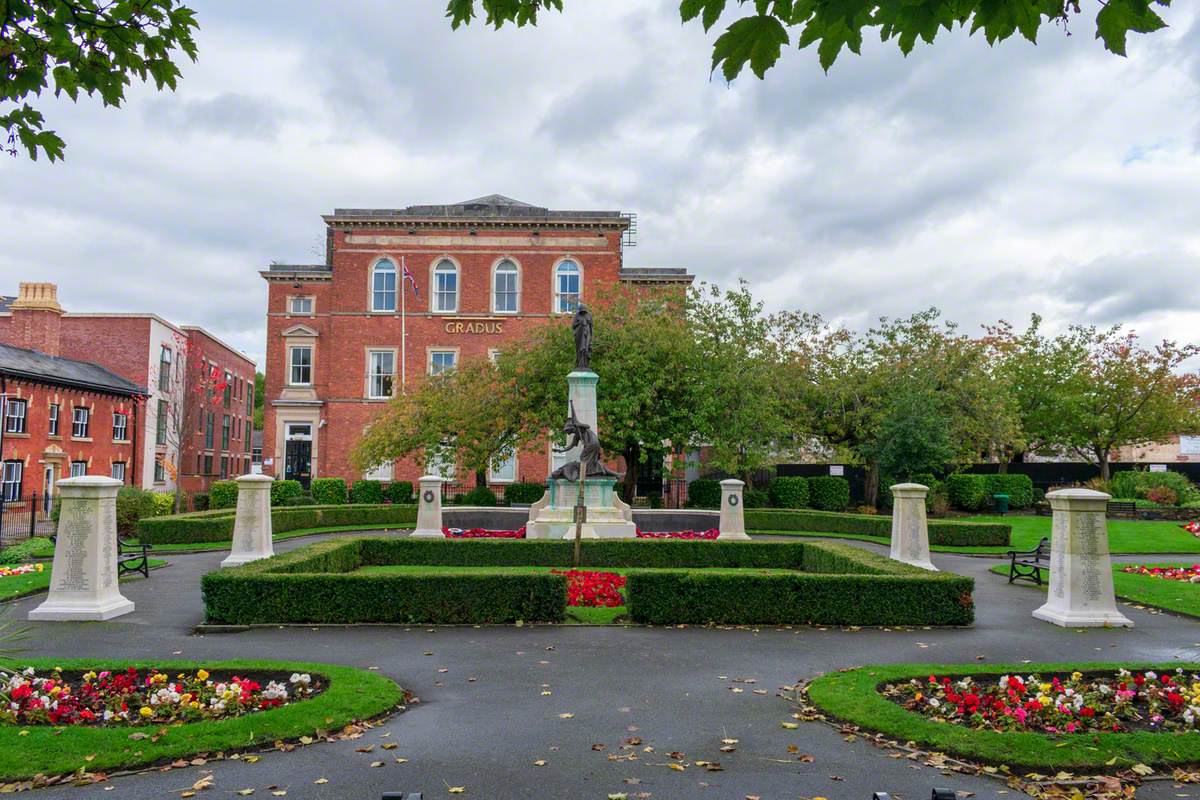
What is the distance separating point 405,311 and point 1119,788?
1547 inches

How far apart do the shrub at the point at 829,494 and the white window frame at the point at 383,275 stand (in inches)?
878

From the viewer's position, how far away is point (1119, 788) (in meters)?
5.39

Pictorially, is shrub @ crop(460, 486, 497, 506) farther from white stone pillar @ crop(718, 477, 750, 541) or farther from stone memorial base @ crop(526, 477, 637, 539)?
white stone pillar @ crop(718, 477, 750, 541)

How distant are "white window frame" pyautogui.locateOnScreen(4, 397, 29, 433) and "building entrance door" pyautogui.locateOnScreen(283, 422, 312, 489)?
39.7ft

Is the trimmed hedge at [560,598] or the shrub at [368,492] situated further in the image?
the shrub at [368,492]

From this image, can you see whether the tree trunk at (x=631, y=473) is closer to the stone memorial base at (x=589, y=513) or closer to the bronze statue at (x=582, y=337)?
the bronze statue at (x=582, y=337)

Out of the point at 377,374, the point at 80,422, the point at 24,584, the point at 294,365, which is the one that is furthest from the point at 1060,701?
the point at 294,365

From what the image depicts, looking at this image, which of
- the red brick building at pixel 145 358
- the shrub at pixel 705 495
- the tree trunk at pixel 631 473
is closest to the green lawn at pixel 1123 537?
the shrub at pixel 705 495

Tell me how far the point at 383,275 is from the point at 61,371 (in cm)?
1461

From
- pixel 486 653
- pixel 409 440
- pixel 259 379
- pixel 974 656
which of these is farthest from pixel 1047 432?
pixel 259 379

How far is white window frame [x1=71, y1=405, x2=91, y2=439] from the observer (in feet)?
112

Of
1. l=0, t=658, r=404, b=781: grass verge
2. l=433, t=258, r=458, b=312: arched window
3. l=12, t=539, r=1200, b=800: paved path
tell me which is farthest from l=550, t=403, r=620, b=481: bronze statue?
l=433, t=258, r=458, b=312: arched window

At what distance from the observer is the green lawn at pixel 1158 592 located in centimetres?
1274

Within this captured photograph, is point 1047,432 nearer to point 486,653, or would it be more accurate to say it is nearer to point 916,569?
point 916,569
